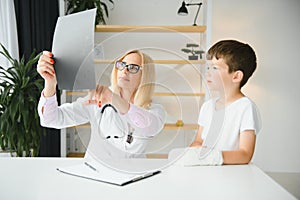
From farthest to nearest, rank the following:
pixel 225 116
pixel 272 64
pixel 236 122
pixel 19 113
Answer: pixel 272 64 < pixel 19 113 < pixel 236 122 < pixel 225 116

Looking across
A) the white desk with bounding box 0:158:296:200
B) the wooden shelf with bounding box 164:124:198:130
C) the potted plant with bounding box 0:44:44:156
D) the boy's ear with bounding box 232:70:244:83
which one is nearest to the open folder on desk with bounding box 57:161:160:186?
the white desk with bounding box 0:158:296:200

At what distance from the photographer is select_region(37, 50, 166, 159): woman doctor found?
812 mm

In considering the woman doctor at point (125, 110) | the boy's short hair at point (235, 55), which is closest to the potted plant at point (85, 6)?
the boy's short hair at point (235, 55)

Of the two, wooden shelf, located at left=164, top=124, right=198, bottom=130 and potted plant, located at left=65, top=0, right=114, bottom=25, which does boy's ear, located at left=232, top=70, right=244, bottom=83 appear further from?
potted plant, located at left=65, top=0, right=114, bottom=25

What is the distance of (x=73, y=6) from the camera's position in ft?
10.4

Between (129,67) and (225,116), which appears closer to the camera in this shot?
(129,67)

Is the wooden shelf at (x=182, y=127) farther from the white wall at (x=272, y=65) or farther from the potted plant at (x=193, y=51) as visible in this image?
the white wall at (x=272, y=65)

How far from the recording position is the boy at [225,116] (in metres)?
0.96

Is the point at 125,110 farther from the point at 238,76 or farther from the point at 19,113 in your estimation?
the point at 19,113

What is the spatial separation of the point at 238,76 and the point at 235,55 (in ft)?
0.23

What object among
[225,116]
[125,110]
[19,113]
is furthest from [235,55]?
[19,113]

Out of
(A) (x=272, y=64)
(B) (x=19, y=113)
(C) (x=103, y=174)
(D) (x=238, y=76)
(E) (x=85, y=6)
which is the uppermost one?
(E) (x=85, y=6)

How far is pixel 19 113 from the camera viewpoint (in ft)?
7.85

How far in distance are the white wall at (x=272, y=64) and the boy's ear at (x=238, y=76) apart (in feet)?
6.92
